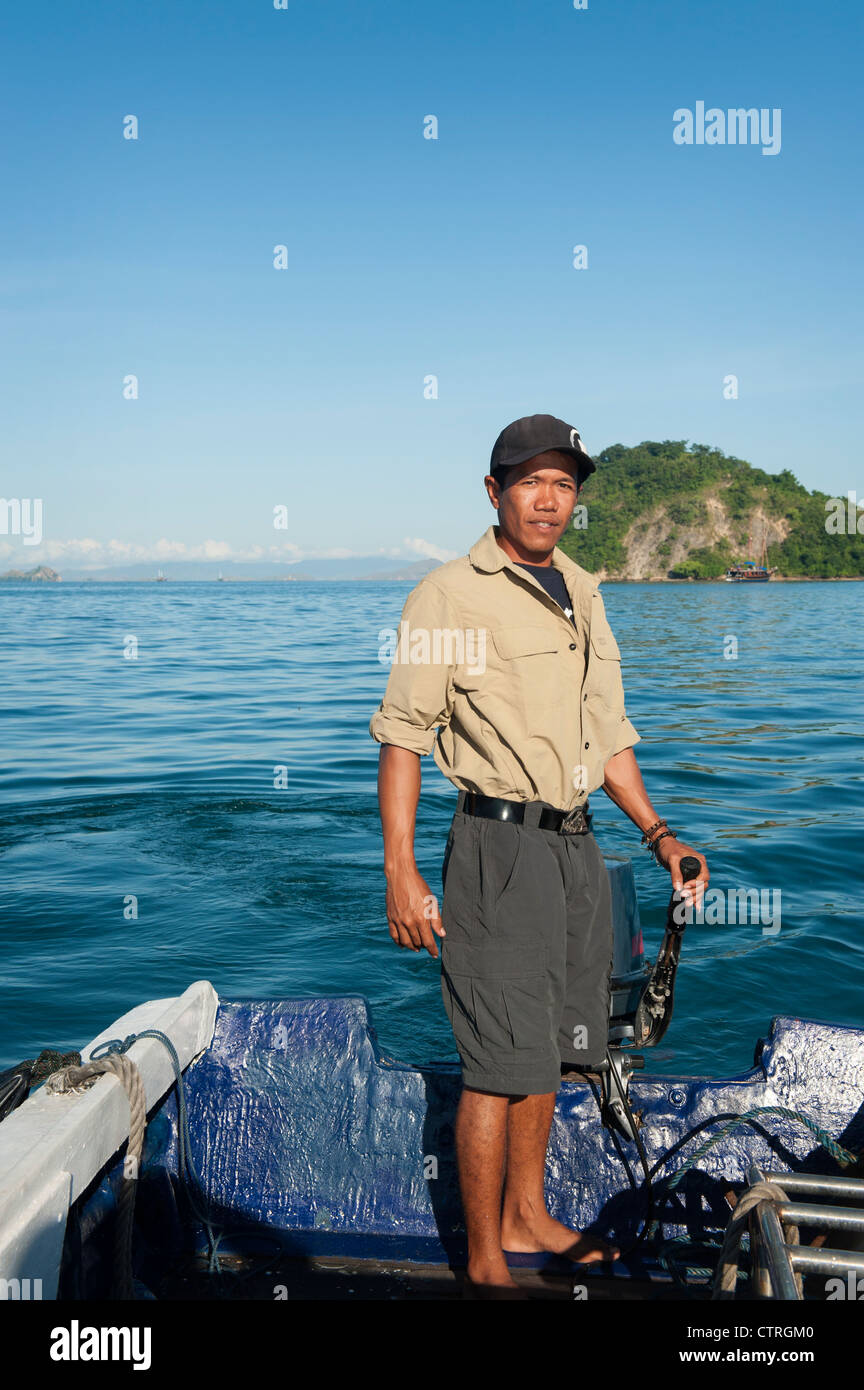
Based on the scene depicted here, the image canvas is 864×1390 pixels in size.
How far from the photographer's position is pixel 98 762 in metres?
12.6

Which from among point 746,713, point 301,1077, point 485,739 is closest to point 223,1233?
point 301,1077

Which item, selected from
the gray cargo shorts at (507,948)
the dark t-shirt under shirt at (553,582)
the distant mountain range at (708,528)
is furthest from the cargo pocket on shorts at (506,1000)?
the distant mountain range at (708,528)

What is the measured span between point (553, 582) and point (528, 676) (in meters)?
0.36

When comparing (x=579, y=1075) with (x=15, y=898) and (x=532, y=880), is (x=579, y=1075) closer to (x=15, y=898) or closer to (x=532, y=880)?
(x=532, y=880)

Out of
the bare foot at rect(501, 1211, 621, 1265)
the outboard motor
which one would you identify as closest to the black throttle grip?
the outboard motor

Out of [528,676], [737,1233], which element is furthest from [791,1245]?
[528,676]

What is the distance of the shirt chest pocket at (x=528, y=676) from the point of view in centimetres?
268

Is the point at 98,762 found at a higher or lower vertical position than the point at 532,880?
lower

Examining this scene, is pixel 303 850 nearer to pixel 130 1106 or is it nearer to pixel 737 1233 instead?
pixel 130 1106

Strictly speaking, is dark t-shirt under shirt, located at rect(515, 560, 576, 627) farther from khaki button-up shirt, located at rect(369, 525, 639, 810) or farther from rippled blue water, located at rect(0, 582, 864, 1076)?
rippled blue water, located at rect(0, 582, 864, 1076)

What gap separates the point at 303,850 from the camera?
918 cm

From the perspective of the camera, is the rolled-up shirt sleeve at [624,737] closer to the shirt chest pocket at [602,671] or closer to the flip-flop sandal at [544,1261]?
the shirt chest pocket at [602,671]
